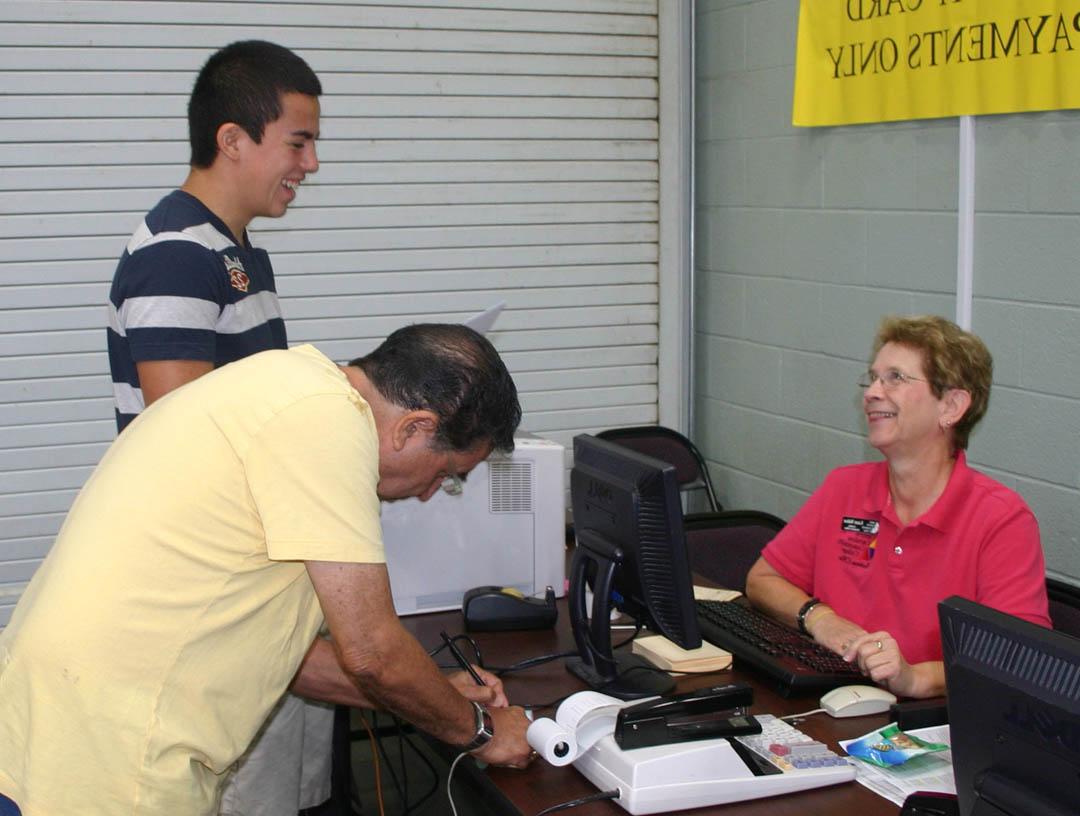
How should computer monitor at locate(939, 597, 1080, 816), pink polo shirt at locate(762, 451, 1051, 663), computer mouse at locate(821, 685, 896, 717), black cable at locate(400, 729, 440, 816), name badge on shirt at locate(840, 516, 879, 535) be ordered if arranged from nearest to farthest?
computer monitor at locate(939, 597, 1080, 816)
computer mouse at locate(821, 685, 896, 717)
pink polo shirt at locate(762, 451, 1051, 663)
name badge on shirt at locate(840, 516, 879, 535)
black cable at locate(400, 729, 440, 816)

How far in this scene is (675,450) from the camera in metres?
4.00

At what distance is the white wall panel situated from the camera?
12.2 ft

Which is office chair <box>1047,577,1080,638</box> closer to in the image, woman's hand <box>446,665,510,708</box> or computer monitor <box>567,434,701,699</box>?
computer monitor <box>567,434,701,699</box>

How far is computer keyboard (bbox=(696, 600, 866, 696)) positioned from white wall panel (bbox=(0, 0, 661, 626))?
1.93 meters

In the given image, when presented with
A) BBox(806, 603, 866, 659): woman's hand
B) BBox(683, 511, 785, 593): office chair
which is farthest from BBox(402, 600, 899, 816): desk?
BBox(683, 511, 785, 593): office chair

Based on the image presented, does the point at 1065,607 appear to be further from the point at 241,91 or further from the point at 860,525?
the point at 241,91

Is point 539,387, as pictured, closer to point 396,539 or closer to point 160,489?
point 396,539

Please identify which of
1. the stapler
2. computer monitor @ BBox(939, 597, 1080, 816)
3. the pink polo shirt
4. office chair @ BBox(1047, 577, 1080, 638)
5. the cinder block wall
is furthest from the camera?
the cinder block wall

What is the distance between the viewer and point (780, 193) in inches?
154

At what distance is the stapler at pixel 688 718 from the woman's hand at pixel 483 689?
26 centimetres

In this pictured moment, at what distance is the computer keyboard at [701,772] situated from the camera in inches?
67.0

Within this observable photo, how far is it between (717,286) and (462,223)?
93cm

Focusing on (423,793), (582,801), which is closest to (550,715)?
(582,801)

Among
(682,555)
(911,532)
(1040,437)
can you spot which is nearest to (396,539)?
(682,555)
